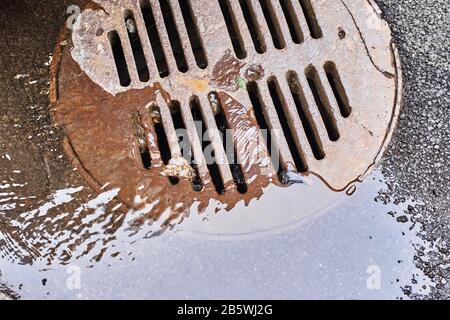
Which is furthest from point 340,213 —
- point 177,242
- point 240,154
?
point 177,242

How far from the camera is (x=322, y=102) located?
1.70m

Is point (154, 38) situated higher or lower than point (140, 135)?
higher

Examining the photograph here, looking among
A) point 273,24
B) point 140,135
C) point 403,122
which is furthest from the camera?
point 273,24

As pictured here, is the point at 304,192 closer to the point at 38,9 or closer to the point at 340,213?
the point at 340,213

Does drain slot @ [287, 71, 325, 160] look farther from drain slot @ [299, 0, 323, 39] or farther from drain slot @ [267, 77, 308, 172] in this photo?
drain slot @ [299, 0, 323, 39]

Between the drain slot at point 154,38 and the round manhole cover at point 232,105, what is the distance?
1 cm

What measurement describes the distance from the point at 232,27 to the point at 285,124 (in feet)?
1.13

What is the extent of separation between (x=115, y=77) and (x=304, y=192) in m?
0.58

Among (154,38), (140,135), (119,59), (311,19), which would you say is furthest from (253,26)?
(140,135)

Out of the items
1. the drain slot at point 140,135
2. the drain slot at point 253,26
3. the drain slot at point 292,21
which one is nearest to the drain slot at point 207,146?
the drain slot at point 140,135

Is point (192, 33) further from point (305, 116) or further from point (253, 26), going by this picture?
point (305, 116)

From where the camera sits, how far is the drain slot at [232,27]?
1758 millimetres

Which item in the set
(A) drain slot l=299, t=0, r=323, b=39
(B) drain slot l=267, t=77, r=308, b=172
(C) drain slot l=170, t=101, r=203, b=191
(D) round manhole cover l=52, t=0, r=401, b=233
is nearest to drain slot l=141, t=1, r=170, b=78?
(D) round manhole cover l=52, t=0, r=401, b=233

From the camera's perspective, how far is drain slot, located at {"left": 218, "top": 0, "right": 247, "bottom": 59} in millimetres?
1758
